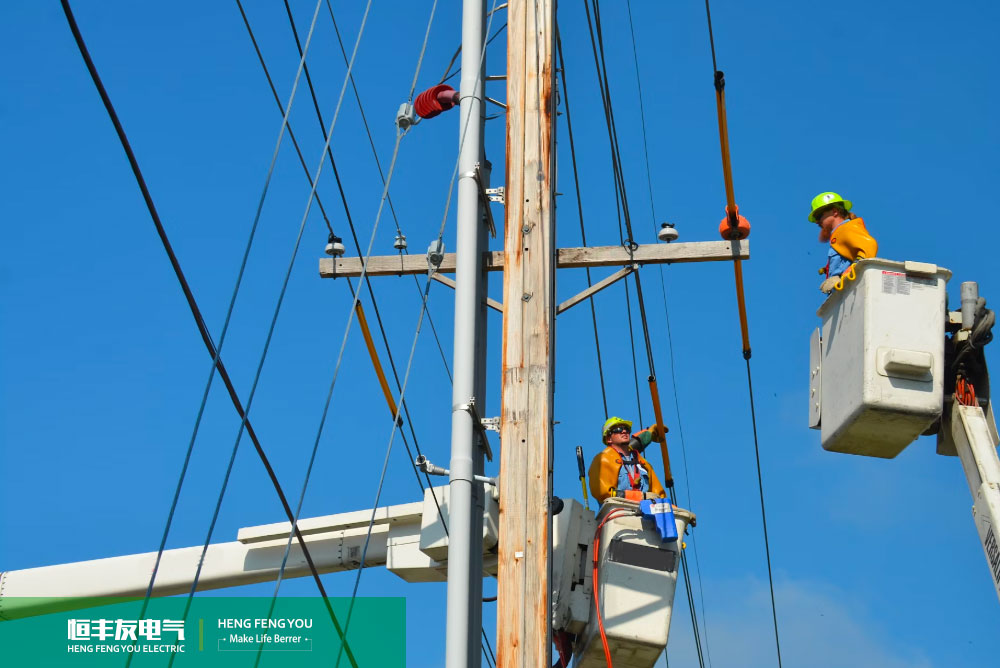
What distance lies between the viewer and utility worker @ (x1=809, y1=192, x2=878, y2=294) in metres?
6.58

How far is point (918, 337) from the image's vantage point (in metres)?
6.07

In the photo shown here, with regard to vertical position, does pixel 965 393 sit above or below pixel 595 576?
above

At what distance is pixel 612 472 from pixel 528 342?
1.57 meters

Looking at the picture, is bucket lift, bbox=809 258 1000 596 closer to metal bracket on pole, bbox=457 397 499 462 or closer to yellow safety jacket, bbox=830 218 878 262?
yellow safety jacket, bbox=830 218 878 262

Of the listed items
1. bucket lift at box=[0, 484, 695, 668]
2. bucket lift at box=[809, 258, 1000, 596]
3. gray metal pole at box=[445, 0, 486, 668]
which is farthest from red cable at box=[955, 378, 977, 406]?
gray metal pole at box=[445, 0, 486, 668]

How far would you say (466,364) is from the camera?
7035 millimetres

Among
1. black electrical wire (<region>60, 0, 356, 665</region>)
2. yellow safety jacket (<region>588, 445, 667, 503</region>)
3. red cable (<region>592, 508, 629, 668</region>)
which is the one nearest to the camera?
black electrical wire (<region>60, 0, 356, 665</region>)

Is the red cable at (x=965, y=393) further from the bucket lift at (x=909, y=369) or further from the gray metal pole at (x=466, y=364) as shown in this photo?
the gray metal pole at (x=466, y=364)

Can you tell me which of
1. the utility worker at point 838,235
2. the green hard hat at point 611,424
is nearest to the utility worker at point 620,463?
the green hard hat at point 611,424

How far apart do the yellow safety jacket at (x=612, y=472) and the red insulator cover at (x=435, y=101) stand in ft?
7.86

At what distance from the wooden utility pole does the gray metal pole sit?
0.52 feet

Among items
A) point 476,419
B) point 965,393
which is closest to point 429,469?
point 476,419

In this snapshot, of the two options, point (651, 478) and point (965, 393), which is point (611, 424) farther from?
point (965, 393)

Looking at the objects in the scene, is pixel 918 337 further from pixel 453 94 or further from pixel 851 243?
pixel 453 94
